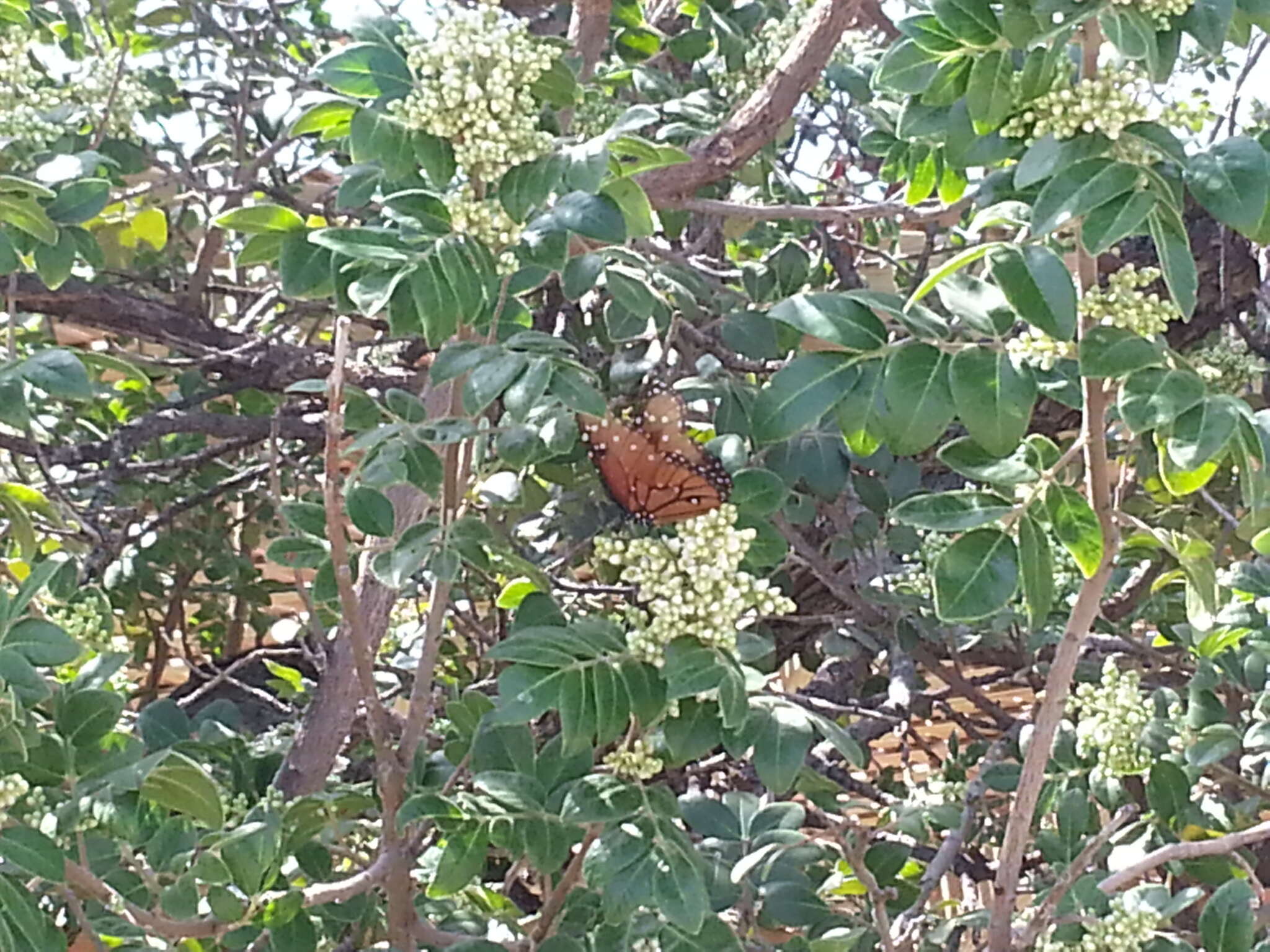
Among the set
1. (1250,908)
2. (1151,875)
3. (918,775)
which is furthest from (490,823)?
(918,775)

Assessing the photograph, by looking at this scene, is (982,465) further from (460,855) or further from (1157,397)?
(460,855)

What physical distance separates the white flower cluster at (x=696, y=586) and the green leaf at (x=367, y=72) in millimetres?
413

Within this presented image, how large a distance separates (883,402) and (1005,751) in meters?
0.86

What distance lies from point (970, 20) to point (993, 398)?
277mm

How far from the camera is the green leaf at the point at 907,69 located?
106cm

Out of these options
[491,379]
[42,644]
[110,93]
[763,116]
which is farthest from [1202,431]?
[110,93]

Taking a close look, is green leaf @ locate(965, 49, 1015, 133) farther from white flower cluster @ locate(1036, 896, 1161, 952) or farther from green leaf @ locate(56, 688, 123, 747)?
green leaf @ locate(56, 688, 123, 747)

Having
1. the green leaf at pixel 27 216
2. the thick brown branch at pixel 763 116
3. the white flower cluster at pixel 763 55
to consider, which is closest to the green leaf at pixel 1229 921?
the thick brown branch at pixel 763 116

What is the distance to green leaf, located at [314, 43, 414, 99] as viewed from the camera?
1.10 meters

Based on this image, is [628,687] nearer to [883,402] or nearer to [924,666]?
[883,402]

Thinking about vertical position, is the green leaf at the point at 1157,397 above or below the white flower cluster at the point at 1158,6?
below

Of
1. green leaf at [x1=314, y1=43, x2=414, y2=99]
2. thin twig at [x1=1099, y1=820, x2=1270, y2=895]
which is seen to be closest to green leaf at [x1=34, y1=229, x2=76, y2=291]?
green leaf at [x1=314, y1=43, x2=414, y2=99]

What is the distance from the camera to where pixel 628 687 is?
109cm

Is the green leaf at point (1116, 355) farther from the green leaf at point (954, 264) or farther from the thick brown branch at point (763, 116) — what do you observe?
the thick brown branch at point (763, 116)
